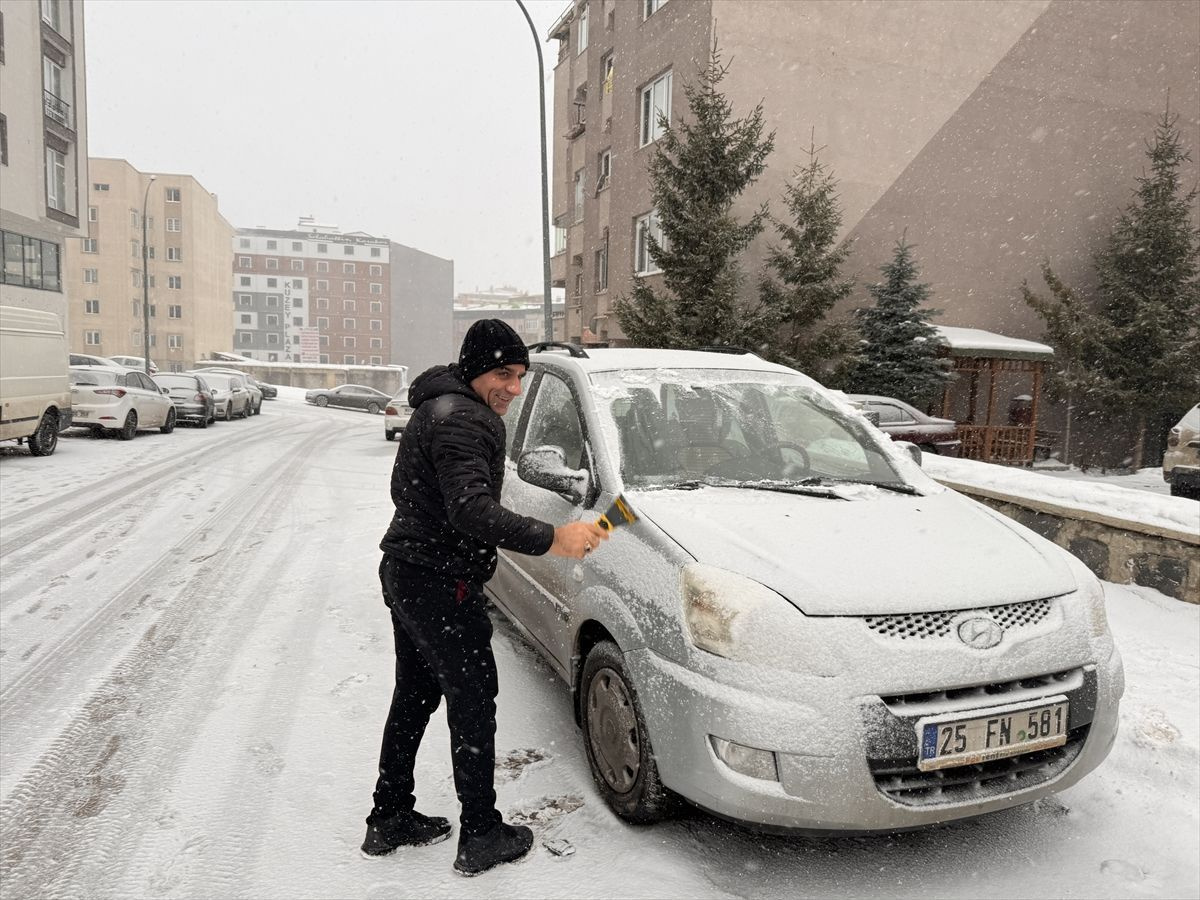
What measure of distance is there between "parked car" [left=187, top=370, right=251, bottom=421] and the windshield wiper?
76.6 feet

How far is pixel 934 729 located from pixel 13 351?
14.0 metres

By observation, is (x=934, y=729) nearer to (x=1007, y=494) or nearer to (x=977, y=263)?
(x=1007, y=494)

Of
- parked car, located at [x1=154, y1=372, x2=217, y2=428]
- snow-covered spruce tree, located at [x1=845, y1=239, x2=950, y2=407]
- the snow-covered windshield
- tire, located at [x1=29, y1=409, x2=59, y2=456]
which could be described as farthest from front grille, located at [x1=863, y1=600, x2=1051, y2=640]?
parked car, located at [x1=154, y1=372, x2=217, y2=428]

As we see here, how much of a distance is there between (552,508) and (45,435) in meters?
13.2

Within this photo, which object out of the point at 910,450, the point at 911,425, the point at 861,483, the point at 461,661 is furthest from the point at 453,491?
the point at 911,425

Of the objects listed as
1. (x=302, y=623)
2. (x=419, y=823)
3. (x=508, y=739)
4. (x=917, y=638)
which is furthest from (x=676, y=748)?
(x=302, y=623)

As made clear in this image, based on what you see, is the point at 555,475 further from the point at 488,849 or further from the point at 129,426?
the point at 129,426

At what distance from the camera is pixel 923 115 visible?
1905 cm

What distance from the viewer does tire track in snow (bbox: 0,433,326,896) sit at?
8.55 feet

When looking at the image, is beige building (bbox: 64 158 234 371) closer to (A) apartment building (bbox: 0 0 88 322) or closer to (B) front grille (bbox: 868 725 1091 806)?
(A) apartment building (bbox: 0 0 88 322)

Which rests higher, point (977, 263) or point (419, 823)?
point (977, 263)

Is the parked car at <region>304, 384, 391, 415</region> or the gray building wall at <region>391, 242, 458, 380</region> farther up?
the gray building wall at <region>391, 242, 458, 380</region>

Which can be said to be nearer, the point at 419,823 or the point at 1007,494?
the point at 419,823

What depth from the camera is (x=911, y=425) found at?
581 inches
